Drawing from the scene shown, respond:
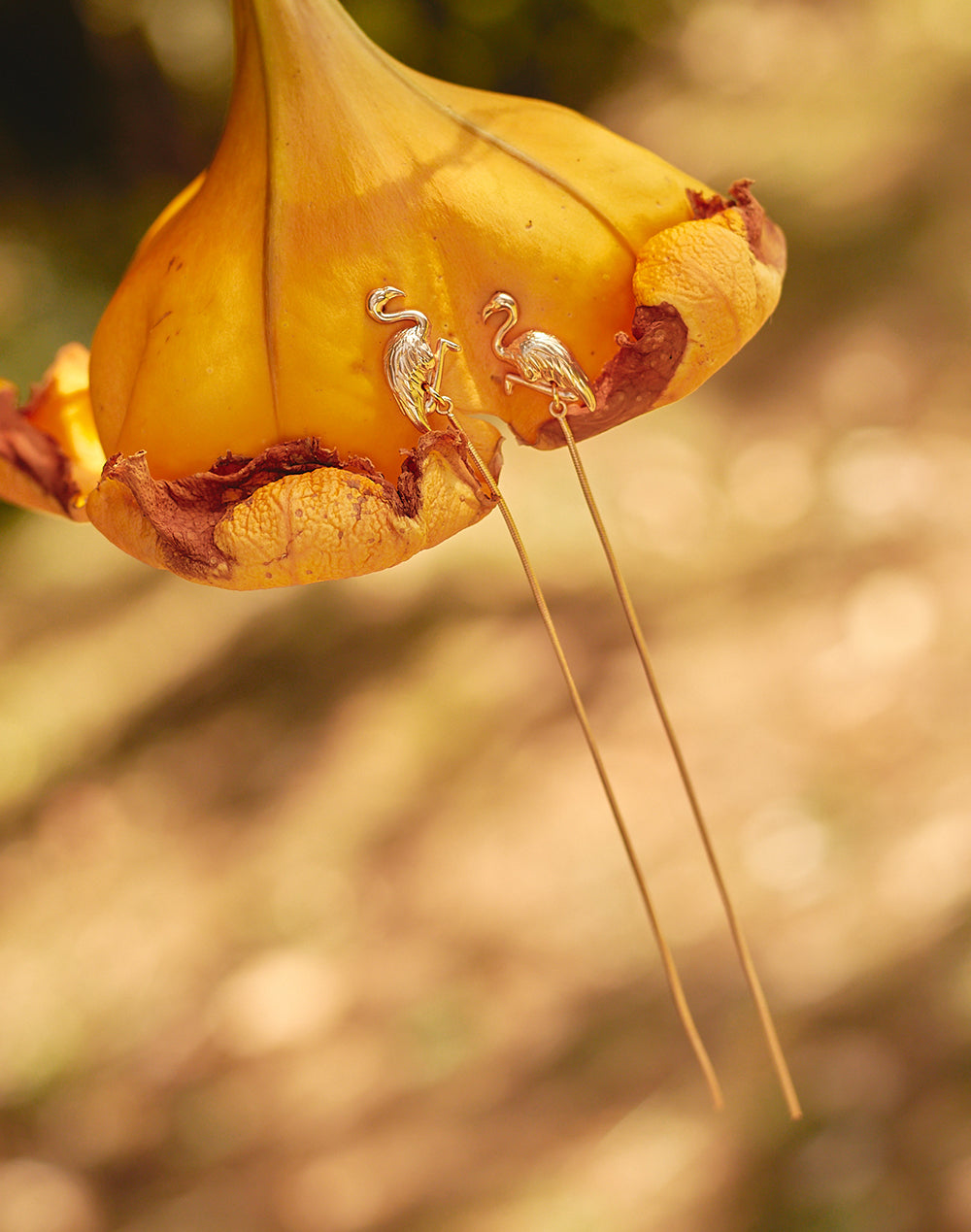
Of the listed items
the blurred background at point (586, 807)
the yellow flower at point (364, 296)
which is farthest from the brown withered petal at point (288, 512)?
the blurred background at point (586, 807)

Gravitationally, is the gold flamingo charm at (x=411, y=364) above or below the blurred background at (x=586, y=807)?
above

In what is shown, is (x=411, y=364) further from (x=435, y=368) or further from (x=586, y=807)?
(x=586, y=807)

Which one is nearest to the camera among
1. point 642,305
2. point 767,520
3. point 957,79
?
point 642,305

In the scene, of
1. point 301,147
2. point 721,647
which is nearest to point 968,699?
point 721,647

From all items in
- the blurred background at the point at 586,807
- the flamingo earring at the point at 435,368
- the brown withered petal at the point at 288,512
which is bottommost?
the blurred background at the point at 586,807

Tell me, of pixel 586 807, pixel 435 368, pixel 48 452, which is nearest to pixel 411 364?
pixel 435 368

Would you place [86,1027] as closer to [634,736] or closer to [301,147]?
[634,736]

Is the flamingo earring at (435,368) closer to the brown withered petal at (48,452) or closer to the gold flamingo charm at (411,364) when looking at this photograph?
the gold flamingo charm at (411,364)
